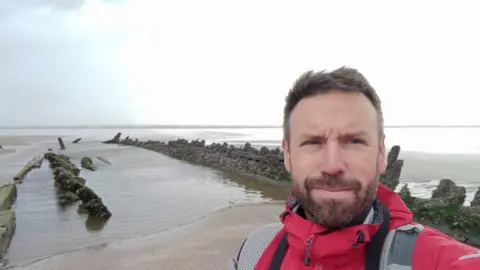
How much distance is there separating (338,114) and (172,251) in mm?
7320

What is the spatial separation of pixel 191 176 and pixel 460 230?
15.2 m

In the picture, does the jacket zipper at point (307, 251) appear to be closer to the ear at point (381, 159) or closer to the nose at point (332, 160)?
the nose at point (332, 160)

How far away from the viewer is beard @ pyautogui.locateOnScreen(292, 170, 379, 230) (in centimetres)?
186

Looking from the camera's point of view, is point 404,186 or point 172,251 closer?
point 172,251

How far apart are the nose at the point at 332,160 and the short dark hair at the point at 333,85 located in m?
0.32

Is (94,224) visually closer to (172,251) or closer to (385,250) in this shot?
(172,251)

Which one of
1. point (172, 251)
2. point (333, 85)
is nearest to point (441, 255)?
point (333, 85)

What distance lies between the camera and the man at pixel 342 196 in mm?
1751

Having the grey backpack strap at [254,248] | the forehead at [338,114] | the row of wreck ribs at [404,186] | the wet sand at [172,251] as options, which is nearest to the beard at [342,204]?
the forehead at [338,114]

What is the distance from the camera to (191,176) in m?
21.3

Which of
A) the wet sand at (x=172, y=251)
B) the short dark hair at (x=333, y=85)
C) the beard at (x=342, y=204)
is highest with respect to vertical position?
the short dark hair at (x=333, y=85)

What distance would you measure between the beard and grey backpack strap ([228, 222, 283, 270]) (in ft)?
1.55

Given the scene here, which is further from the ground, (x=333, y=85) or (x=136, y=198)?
(x=333, y=85)

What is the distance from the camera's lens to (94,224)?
10781 mm
